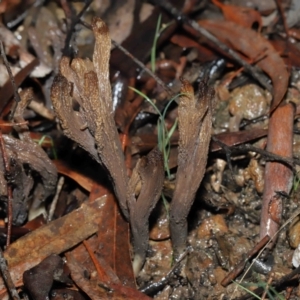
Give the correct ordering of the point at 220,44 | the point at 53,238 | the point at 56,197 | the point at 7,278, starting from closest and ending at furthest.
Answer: the point at 7,278 → the point at 53,238 → the point at 56,197 → the point at 220,44

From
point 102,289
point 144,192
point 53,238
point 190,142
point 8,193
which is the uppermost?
point 190,142

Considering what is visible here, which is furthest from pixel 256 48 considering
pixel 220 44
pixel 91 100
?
pixel 91 100

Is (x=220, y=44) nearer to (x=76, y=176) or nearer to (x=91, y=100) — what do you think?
(x=76, y=176)

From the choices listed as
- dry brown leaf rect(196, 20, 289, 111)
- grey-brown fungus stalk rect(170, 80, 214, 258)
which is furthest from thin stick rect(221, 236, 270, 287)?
dry brown leaf rect(196, 20, 289, 111)

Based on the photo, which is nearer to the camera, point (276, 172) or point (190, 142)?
point (190, 142)

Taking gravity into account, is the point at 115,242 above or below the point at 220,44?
below

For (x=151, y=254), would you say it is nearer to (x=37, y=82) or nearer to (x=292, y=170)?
(x=292, y=170)

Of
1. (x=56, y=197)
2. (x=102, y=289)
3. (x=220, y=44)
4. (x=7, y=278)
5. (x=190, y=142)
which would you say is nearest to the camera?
(x=190, y=142)
